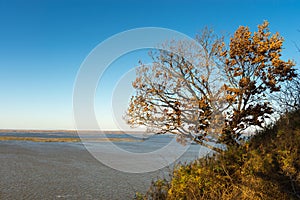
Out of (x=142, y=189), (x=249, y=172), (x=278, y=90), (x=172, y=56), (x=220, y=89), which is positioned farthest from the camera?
(x=142, y=189)

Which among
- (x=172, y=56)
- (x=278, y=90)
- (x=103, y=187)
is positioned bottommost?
(x=103, y=187)

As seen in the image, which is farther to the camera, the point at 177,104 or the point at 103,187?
the point at 103,187

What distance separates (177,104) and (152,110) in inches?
35.6

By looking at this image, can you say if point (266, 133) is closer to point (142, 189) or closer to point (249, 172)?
point (249, 172)

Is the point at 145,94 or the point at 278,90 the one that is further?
the point at 145,94

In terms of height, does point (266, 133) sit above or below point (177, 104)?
below

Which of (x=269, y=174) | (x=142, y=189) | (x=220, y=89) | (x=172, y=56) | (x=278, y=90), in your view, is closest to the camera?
(x=269, y=174)

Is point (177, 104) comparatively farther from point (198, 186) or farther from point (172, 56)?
point (198, 186)

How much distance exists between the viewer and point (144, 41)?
1059 cm

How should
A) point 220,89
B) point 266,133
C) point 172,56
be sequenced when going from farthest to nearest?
point 172,56 < point 220,89 < point 266,133

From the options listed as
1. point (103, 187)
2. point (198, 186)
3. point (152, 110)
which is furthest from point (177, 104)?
point (103, 187)

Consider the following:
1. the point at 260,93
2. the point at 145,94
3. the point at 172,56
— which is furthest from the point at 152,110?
the point at 260,93

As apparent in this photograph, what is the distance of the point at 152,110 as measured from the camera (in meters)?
9.48

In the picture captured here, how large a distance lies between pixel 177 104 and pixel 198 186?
3.83m
